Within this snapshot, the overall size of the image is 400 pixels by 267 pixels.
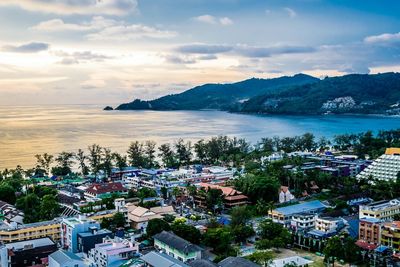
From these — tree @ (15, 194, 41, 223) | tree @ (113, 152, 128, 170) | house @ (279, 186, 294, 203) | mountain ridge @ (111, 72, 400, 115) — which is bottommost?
house @ (279, 186, 294, 203)

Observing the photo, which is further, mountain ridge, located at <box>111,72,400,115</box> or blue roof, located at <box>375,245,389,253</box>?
mountain ridge, located at <box>111,72,400,115</box>

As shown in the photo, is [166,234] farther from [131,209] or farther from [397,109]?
[397,109]

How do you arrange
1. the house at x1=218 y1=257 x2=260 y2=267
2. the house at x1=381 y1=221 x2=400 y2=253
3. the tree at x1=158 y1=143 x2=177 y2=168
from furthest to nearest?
1. the tree at x1=158 y1=143 x2=177 y2=168
2. the house at x1=381 y1=221 x2=400 y2=253
3. the house at x1=218 y1=257 x2=260 y2=267

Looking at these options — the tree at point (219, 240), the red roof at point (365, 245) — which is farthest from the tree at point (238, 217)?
the red roof at point (365, 245)

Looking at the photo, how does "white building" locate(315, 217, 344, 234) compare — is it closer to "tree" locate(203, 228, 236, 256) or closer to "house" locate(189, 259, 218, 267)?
"tree" locate(203, 228, 236, 256)

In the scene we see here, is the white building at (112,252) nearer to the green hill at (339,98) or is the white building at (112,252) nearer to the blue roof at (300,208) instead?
the blue roof at (300,208)

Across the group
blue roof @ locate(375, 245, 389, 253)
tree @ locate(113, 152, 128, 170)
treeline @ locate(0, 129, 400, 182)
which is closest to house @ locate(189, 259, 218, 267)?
blue roof @ locate(375, 245, 389, 253)

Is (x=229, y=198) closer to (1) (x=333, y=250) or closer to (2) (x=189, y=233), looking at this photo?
(2) (x=189, y=233)

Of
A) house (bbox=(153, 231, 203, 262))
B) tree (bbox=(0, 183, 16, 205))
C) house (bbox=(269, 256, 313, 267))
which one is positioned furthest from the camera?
tree (bbox=(0, 183, 16, 205))
